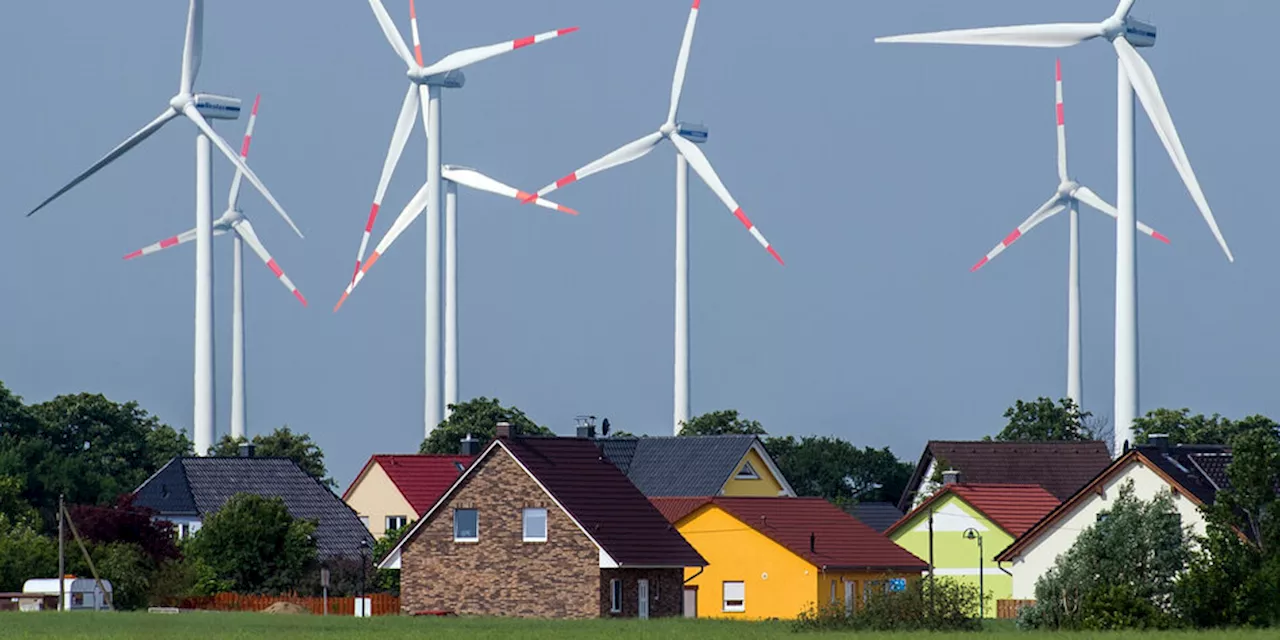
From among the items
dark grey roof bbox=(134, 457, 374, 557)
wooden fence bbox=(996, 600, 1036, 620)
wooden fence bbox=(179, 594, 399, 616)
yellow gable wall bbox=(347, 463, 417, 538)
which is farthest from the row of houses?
yellow gable wall bbox=(347, 463, 417, 538)

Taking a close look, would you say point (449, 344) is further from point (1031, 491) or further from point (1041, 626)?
point (1041, 626)

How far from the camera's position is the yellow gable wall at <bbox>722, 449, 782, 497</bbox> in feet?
391

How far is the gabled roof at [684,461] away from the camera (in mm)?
119562

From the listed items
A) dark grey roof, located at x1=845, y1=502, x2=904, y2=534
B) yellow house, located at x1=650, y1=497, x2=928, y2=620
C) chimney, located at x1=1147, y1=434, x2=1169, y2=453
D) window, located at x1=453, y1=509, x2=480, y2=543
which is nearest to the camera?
window, located at x1=453, y1=509, x2=480, y2=543

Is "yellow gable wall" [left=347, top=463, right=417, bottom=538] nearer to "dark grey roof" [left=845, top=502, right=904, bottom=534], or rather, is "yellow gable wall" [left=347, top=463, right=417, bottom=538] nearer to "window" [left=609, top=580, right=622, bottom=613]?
"dark grey roof" [left=845, top=502, right=904, bottom=534]

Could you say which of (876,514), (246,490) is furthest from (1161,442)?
(876,514)

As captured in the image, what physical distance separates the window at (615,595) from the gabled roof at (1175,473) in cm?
1470

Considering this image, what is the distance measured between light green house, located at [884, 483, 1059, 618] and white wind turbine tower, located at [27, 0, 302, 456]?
43538 millimetres

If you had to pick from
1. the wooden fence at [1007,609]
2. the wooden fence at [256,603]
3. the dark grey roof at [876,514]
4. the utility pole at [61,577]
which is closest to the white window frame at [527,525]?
the wooden fence at [256,603]

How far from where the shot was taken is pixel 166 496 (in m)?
Result: 128

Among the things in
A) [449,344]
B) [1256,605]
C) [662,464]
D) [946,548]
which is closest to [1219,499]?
[1256,605]

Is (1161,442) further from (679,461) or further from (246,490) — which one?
(246,490)

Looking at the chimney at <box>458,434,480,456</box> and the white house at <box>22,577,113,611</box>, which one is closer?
the white house at <box>22,577,113,611</box>

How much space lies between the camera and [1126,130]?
11950cm
